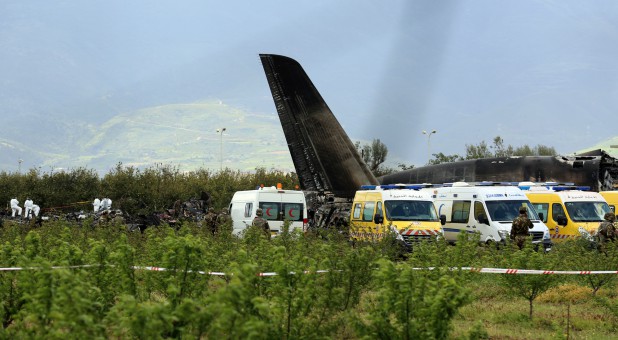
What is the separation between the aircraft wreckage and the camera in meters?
38.4

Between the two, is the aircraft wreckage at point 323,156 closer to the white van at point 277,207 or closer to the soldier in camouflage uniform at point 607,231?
the white van at point 277,207

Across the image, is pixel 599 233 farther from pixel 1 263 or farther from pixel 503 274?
pixel 1 263

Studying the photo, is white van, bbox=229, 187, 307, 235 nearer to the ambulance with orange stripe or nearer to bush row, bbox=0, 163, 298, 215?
the ambulance with orange stripe

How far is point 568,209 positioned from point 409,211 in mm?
6209

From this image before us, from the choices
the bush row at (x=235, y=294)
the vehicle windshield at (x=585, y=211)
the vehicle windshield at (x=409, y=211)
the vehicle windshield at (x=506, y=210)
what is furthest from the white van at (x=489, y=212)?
the bush row at (x=235, y=294)

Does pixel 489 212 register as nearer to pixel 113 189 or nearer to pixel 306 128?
pixel 306 128

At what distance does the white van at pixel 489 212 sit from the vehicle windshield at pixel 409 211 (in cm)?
145

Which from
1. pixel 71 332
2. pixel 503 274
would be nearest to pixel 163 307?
pixel 71 332

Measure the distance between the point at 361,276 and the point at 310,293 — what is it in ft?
11.2

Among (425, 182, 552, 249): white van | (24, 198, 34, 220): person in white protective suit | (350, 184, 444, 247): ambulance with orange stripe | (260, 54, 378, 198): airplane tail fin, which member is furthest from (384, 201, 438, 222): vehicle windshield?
(24, 198, 34, 220): person in white protective suit

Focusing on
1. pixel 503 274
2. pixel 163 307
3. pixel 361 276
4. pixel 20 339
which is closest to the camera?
pixel 163 307

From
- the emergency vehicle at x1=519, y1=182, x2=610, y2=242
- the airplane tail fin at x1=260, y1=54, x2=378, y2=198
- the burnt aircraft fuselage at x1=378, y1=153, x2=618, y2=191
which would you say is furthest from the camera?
the airplane tail fin at x1=260, y1=54, x2=378, y2=198

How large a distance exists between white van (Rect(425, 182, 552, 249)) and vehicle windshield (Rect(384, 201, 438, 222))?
4.75 feet

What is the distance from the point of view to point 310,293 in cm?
964
